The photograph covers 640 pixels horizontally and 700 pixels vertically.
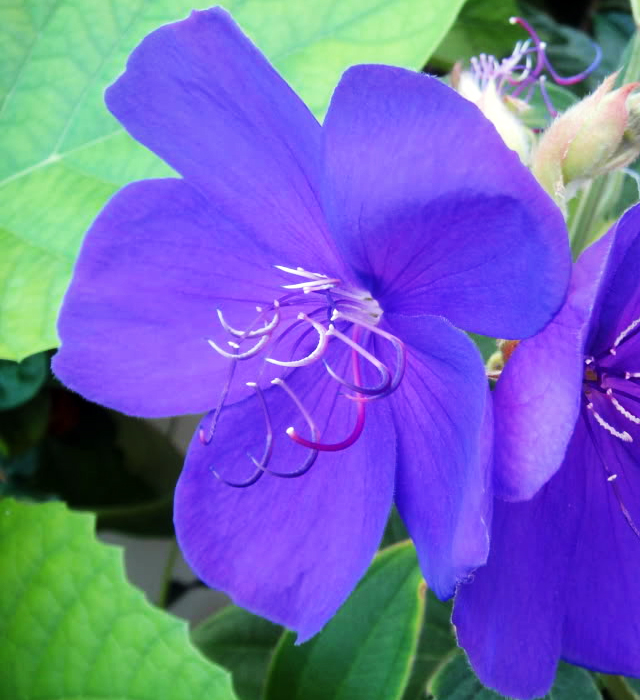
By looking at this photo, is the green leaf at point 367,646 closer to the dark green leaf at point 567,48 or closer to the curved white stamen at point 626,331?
the curved white stamen at point 626,331

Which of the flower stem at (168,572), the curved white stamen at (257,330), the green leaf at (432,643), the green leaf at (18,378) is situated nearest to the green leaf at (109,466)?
the flower stem at (168,572)

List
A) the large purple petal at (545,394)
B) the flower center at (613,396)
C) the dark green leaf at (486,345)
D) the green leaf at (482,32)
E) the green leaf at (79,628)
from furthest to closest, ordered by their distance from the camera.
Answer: the green leaf at (482,32) → the dark green leaf at (486,345) → the green leaf at (79,628) → the flower center at (613,396) → the large purple petal at (545,394)

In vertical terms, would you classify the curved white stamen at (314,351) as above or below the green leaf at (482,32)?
above

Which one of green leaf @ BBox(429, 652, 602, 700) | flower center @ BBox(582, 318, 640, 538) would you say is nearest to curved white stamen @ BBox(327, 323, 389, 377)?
flower center @ BBox(582, 318, 640, 538)

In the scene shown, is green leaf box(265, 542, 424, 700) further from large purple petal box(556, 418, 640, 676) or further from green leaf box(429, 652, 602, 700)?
large purple petal box(556, 418, 640, 676)

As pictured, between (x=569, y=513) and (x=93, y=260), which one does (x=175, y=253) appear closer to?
(x=93, y=260)

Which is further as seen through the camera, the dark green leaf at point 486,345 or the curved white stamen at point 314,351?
the dark green leaf at point 486,345

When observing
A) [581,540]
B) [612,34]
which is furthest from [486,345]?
[612,34]
